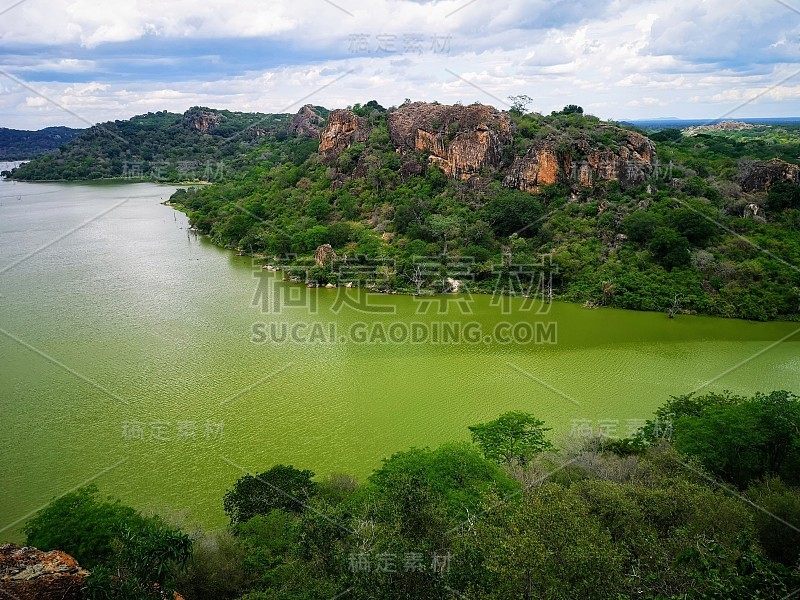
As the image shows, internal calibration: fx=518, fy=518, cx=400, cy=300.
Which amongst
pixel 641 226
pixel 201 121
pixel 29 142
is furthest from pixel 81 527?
pixel 29 142

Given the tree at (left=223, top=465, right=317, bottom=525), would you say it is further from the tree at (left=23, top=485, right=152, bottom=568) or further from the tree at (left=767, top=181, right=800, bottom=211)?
the tree at (left=767, top=181, right=800, bottom=211)

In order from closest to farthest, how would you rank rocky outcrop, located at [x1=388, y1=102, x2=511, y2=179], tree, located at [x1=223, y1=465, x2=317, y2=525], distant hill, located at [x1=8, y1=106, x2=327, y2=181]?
tree, located at [x1=223, y1=465, x2=317, y2=525]
rocky outcrop, located at [x1=388, y1=102, x2=511, y2=179]
distant hill, located at [x1=8, y1=106, x2=327, y2=181]

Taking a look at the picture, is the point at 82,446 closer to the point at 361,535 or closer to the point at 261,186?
the point at 361,535

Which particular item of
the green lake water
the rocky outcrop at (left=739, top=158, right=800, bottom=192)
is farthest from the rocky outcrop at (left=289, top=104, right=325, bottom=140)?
the rocky outcrop at (left=739, top=158, right=800, bottom=192)

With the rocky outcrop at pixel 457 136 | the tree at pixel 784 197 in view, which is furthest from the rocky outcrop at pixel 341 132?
the tree at pixel 784 197

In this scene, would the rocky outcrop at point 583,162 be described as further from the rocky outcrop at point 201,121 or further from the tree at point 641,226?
the rocky outcrop at point 201,121
